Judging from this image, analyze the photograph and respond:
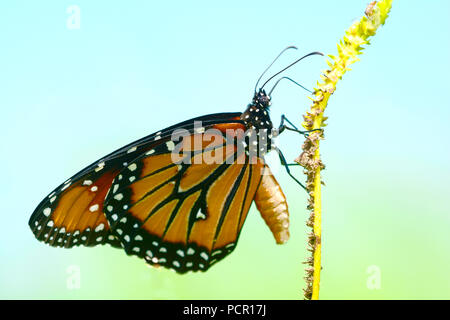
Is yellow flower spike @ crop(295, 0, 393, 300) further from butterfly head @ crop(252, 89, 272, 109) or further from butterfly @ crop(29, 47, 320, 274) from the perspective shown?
butterfly head @ crop(252, 89, 272, 109)

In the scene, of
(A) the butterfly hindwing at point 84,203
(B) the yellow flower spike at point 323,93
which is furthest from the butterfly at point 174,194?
(B) the yellow flower spike at point 323,93

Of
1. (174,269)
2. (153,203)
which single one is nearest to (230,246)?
(174,269)

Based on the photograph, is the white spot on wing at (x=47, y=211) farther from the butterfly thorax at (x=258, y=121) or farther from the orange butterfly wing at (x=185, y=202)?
the butterfly thorax at (x=258, y=121)

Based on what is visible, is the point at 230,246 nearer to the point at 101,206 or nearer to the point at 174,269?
the point at 174,269

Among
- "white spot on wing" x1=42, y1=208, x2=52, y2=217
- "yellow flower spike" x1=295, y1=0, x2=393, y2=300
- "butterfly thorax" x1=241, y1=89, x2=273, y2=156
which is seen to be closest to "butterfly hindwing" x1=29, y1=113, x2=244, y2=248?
"white spot on wing" x1=42, y1=208, x2=52, y2=217

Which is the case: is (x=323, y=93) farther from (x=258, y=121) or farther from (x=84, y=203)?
(x=84, y=203)

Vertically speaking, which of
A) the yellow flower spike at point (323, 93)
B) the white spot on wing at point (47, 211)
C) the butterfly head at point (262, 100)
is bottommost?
the white spot on wing at point (47, 211)
